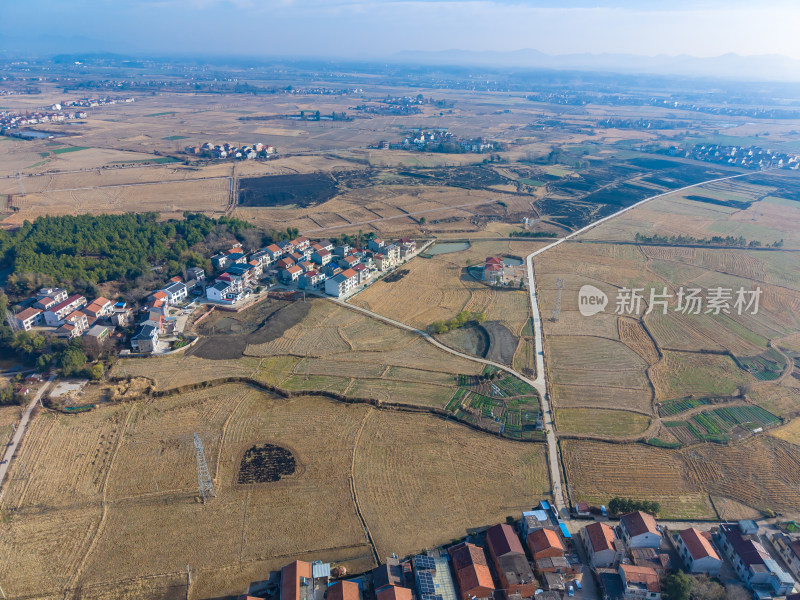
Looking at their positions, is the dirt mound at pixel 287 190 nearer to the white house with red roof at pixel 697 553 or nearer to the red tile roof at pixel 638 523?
the red tile roof at pixel 638 523

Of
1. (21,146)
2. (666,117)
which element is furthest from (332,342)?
(666,117)

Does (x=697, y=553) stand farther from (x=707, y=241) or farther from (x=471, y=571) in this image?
(x=707, y=241)

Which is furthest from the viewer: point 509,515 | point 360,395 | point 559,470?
point 360,395

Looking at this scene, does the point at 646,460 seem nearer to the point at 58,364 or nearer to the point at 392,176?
the point at 58,364

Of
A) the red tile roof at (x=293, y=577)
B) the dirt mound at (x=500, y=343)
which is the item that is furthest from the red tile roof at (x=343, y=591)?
the dirt mound at (x=500, y=343)

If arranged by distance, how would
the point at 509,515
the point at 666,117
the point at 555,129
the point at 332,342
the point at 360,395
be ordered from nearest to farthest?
the point at 509,515, the point at 360,395, the point at 332,342, the point at 555,129, the point at 666,117

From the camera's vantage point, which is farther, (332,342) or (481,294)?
(481,294)
